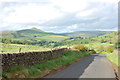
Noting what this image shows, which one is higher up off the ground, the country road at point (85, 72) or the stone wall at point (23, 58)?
the stone wall at point (23, 58)

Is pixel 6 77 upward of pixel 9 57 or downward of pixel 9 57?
downward

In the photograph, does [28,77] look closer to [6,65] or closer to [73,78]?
[6,65]

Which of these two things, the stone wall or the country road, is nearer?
the stone wall

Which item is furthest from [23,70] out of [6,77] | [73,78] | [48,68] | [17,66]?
[48,68]

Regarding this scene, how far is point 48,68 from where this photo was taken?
18.9 metres

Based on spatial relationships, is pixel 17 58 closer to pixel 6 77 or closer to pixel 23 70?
pixel 23 70

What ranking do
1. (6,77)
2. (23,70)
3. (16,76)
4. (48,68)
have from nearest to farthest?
(6,77), (16,76), (23,70), (48,68)

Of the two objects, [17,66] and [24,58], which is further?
[24,58]

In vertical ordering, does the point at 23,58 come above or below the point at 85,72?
above

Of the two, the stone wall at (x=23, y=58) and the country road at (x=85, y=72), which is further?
the country road at (x=85, y=72)

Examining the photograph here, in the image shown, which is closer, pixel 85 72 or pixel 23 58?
pixel 23 58

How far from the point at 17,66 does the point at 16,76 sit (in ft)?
5.13

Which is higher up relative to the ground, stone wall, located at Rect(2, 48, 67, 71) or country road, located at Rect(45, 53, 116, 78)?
stone wall, located at Rect(2, 48, 67, 71)

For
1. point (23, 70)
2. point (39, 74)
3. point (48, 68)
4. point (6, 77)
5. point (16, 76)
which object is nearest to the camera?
point (6, 77)
